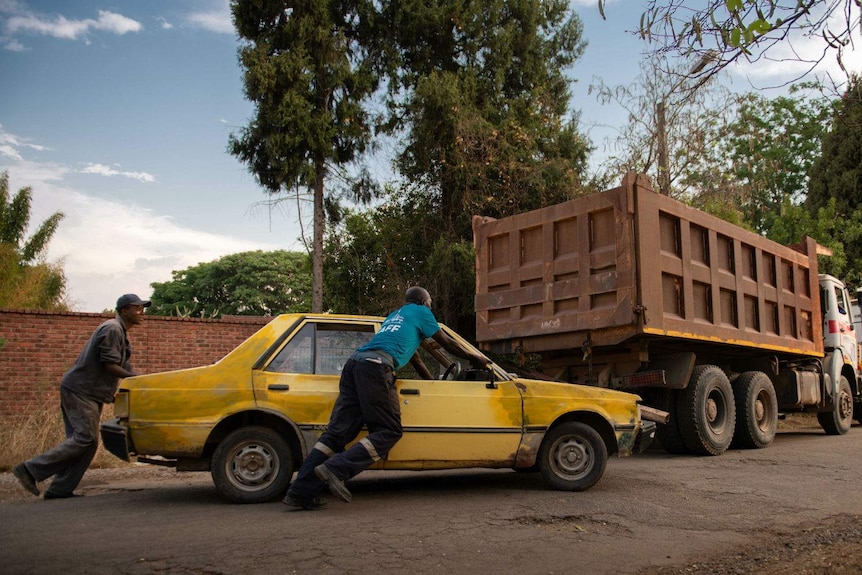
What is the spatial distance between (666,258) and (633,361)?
1246 millimetres

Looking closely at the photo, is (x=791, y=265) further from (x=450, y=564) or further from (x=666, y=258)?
(x=450, y=564)

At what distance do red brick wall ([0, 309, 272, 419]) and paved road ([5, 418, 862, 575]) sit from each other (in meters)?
5.75

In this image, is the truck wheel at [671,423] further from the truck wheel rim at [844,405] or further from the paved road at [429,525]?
the truck wheel rim at [844,405]

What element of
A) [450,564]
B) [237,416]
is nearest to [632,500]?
[450,564]

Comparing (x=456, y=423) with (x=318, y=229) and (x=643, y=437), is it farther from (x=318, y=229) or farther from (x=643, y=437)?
(x=318, y=229)

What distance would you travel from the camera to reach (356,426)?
5578 mm

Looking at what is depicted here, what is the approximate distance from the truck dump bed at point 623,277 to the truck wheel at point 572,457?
6.87ft

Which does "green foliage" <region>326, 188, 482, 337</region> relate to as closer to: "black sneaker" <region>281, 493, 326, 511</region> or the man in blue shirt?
the man in blue shirt

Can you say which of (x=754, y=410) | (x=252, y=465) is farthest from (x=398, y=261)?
(x=252, y=465)

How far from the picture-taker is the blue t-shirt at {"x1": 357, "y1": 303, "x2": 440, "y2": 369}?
5.69 m

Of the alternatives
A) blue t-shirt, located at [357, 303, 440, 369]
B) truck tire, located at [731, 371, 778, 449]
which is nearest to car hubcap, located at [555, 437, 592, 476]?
blue t-shirt, located at [357, 303, 440, 369]

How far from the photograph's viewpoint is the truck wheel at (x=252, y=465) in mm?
5602

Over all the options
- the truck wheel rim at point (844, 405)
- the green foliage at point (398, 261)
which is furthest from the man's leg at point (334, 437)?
the green foliage at point (398, 261)

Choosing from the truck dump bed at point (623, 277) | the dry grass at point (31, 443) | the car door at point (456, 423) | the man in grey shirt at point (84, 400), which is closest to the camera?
the car door at point (456, 423)
